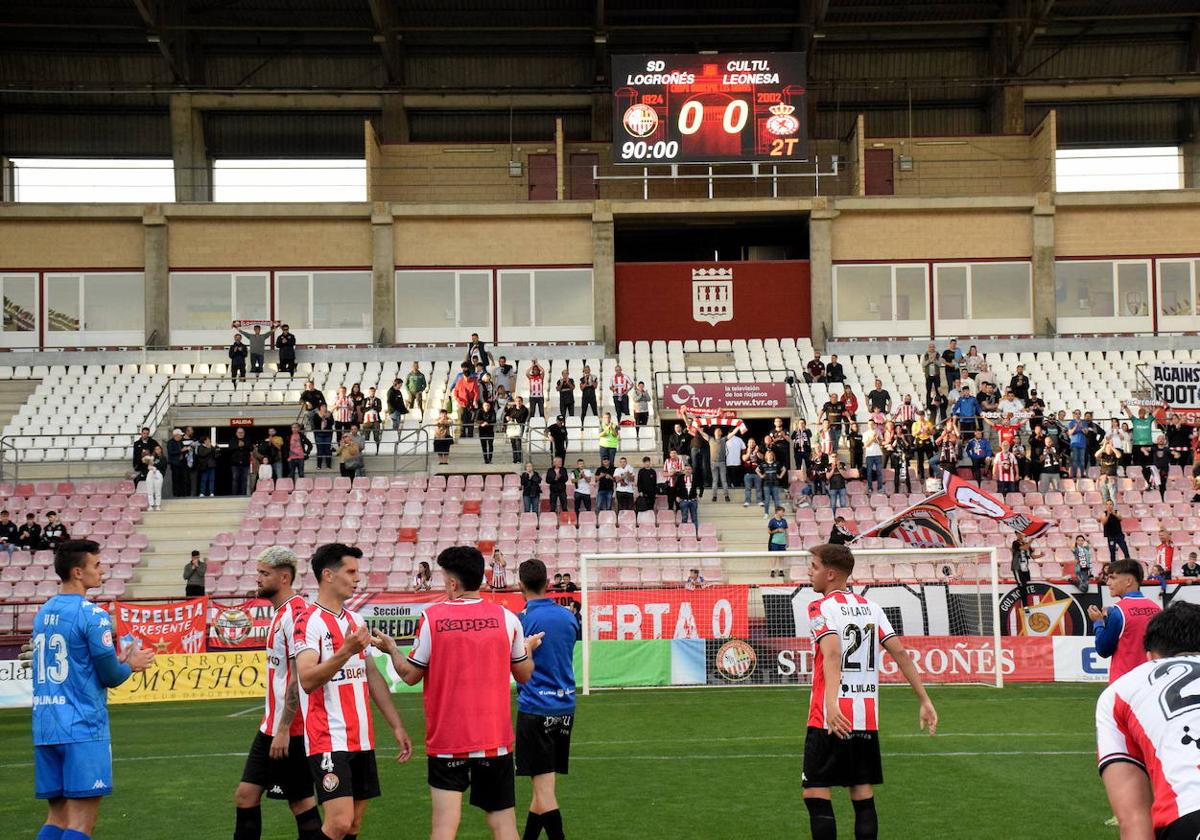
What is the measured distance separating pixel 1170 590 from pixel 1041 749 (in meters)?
10.3

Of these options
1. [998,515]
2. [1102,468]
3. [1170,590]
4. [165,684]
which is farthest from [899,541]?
[165,684]

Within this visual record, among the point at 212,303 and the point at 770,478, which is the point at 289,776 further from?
the point at 212,303

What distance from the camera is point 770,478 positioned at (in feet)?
98.3

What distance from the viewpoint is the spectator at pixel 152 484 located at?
103 ft

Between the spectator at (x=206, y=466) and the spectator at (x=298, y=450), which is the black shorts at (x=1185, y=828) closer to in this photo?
the spectator at (x=298, y=450)

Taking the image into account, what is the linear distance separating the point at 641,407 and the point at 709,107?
35.3ft

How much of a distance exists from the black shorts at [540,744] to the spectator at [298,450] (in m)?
23.9

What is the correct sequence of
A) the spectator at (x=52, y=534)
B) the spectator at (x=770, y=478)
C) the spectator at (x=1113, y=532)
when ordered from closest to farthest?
the spectator at (x=1113, y=532)
the spectator at (x=52, y=534)
the spectator at (x=770, y=478)

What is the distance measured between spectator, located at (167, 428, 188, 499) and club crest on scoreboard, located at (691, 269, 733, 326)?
1629 cm

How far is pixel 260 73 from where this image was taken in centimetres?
4659

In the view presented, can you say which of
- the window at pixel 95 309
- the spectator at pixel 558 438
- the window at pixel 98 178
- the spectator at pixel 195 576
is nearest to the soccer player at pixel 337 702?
the spectator at pixel 195 576

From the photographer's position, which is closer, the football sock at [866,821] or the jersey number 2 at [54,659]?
the jersey number 2 at [54,659]

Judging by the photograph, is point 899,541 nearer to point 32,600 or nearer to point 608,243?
point 32,600

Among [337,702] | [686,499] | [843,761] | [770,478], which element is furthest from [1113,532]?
[337,702]
